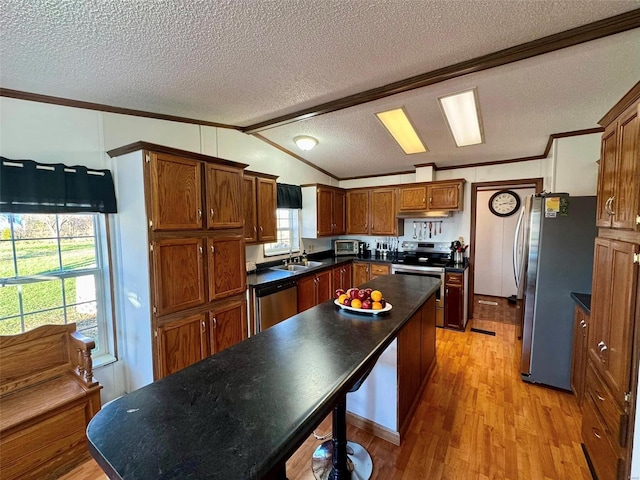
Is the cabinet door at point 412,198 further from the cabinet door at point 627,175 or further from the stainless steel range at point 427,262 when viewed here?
the cabinet door at point 627,175

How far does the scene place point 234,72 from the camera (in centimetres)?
206

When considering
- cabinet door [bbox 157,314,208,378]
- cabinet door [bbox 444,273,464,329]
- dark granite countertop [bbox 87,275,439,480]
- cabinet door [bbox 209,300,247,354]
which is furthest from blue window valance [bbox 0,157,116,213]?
cabinet door [bbox 444,273,464,329]

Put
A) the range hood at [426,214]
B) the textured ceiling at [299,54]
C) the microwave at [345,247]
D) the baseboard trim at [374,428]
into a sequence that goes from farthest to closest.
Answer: the microwave at [345,247] → the range hood at [426,214] → the baseboard trim at [374,428] → the textured ceiling at [299,54]

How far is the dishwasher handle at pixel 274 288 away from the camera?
10.0 feet

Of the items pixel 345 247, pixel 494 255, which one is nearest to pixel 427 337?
pixel 345 247

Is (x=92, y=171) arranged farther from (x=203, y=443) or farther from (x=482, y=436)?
(x=482, y=436)

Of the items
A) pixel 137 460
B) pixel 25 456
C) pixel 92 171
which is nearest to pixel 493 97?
pixel 137 460

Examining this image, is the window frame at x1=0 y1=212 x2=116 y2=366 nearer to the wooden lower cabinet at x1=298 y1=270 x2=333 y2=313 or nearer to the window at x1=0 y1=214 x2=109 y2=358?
the window at x1=0 y1=214 x2=109 y2=358

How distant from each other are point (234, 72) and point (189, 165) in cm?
82

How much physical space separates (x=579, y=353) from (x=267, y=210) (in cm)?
331

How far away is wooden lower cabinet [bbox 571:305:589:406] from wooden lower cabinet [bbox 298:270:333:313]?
Result: 8.79 feet

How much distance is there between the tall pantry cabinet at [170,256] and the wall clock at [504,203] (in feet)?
16.9

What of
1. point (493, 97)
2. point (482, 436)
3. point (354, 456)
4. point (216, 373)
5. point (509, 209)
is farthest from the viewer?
point (509, 209)

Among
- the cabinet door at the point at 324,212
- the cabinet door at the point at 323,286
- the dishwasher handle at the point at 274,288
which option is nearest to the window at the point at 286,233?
the cabinet door at the point at 324,212
